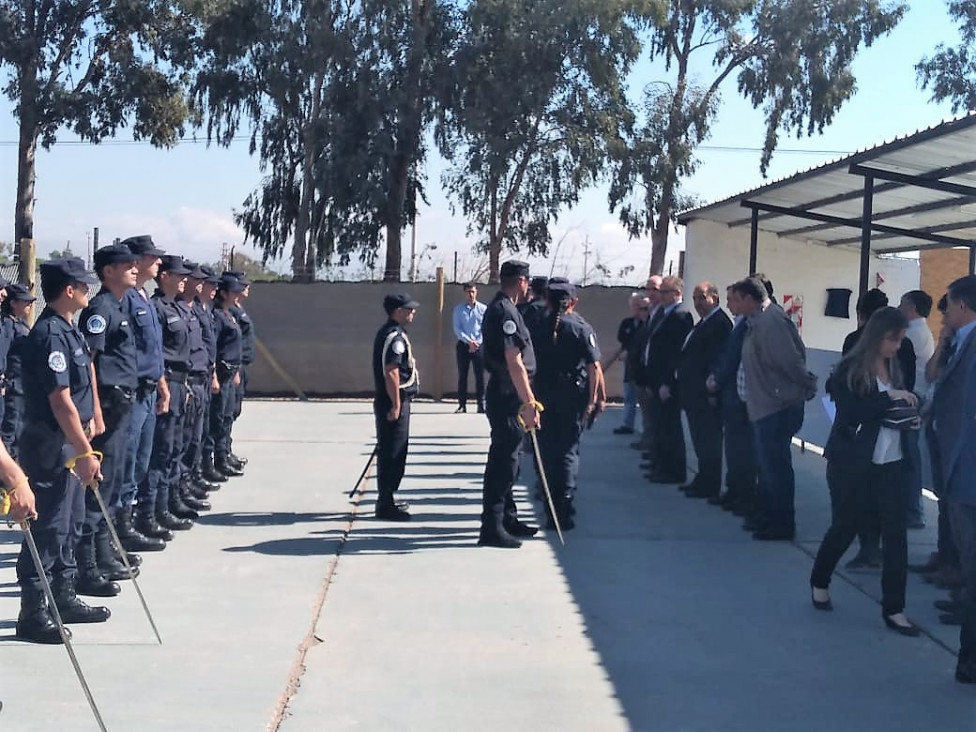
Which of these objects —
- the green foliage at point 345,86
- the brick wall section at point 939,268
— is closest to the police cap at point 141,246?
the brick wall section at point 939,268

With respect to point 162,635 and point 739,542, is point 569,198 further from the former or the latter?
point 162,635

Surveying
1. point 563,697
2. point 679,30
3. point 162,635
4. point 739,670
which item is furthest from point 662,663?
point 679,30

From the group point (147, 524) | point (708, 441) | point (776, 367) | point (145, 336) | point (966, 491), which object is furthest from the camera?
point (708, 441)

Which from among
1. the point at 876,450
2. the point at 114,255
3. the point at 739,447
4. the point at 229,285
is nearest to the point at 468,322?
the point at 229,285

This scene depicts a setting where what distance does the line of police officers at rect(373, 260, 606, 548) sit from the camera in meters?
7.61

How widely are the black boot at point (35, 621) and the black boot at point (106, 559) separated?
3.40ft

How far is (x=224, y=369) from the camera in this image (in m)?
9.60

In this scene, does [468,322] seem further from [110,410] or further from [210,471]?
[110,410]

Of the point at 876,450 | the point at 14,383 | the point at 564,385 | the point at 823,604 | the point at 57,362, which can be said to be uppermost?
the point at 57,362

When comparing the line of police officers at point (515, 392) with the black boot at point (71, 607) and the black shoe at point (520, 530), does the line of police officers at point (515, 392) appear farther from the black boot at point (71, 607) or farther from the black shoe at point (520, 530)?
the black boot at point (71, 607)

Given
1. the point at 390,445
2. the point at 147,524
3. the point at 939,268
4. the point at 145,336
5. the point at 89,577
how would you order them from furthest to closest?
1. the point at 939,268
2. the point at 390,445
3. the point at 147,524
4. the point at 145,336
5. the point at 89,577

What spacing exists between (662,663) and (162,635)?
7.86 ft

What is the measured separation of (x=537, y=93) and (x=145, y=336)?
2205 centimetres

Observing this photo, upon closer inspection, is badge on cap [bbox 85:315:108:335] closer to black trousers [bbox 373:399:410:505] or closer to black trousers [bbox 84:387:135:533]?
black trousers [bbox 84:387:135:533]
